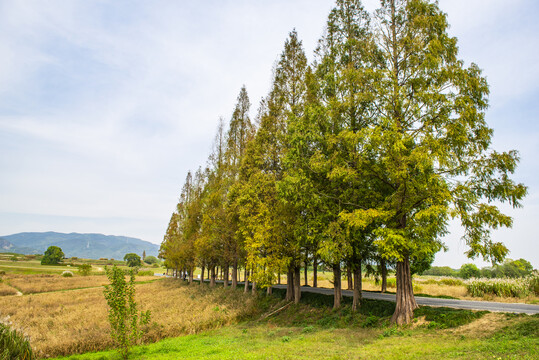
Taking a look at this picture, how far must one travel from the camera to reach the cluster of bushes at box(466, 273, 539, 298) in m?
18.2

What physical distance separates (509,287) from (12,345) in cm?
2473

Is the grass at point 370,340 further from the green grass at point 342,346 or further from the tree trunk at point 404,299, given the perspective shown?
the tree trunk at point 404,299

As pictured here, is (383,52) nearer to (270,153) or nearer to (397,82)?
(397,82)

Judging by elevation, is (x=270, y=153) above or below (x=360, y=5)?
below

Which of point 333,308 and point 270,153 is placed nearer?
point 333,308

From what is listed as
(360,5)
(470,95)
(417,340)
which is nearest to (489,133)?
(470,95)

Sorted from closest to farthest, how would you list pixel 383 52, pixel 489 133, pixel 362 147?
pixel 489 133, pixel 362 147, pixel 383 52

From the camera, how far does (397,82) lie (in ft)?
45.7

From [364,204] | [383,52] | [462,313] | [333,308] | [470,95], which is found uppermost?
[383,52]

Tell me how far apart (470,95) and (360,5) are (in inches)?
381

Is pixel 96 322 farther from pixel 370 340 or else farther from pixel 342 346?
pixel 370 340

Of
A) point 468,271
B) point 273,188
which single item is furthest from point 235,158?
point 468,271

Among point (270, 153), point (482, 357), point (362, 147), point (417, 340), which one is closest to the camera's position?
point (482, 357)

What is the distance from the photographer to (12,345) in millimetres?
8938
